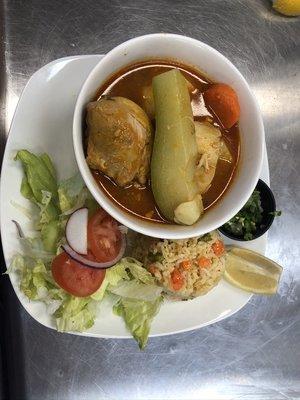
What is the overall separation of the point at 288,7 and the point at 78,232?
3.78ft

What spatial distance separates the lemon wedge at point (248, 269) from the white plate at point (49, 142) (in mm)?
167

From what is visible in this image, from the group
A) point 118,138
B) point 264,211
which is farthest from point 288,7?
point 118,138

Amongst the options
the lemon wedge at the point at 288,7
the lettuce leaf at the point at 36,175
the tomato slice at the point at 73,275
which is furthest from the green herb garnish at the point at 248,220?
the lemon wedge at the point at 288,7

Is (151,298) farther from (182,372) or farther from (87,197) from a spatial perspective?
(182,372)

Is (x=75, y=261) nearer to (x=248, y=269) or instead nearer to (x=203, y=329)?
(x=248, y=269)

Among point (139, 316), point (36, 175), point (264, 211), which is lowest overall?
point (139, 316)

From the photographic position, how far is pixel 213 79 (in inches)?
54.3

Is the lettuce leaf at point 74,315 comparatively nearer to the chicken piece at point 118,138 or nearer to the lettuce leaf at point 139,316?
the lettuce leaf at point 139,316

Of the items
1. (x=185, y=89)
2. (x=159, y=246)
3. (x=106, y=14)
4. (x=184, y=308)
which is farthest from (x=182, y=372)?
(x=106, y=14)

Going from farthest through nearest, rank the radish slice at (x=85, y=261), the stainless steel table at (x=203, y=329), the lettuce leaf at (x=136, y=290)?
1. the stainless steel table at (x=203, y=329)
2. the lettuce leaf at (x=136, y=290)
3. the radish slice at (x=85, y=261)

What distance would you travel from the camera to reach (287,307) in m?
1.99

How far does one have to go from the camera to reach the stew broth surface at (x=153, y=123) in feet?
4.43

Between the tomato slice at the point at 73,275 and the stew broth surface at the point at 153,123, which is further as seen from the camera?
the tomato slice at the point at 73,275

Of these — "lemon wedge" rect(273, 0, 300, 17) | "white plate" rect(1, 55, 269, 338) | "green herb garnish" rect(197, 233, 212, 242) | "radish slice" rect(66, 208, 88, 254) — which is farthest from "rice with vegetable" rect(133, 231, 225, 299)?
"lemon wedge" rect(273, 0, 300, 17)
